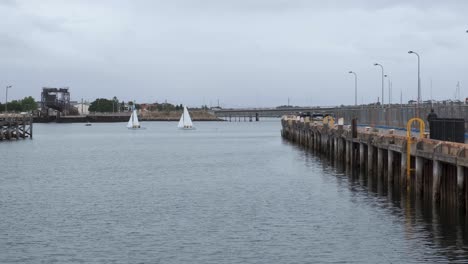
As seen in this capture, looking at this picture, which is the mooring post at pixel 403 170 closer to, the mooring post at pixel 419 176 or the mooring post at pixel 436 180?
the mooring post at pixel 419 176

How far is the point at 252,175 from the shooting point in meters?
63.1

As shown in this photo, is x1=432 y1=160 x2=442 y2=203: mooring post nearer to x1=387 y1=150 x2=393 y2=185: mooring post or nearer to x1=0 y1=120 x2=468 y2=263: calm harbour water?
x1=0 y1=120 x2=468 y2=263: calm harbour water

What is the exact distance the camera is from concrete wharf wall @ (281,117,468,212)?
34688mm

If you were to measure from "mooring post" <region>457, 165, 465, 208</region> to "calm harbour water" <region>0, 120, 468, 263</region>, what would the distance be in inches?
32.0

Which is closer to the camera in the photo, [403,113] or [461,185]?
[461,185]

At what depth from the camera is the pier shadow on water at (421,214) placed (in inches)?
1194

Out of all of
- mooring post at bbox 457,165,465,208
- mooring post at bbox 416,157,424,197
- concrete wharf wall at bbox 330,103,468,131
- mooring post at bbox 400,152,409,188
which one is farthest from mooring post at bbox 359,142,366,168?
mooring post at bbox 457,165,465,208

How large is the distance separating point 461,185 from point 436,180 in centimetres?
347

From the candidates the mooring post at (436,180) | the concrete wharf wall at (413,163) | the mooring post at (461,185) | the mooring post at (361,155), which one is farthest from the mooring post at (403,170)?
the mooring post at (361,155)

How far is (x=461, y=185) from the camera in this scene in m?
34.2

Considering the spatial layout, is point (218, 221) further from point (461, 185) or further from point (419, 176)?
point (419, 176)

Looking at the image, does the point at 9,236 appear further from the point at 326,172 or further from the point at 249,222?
the point at 326,172

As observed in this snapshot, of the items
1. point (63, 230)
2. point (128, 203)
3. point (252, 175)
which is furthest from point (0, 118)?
point (63, 230)

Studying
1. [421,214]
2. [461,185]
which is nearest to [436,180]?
[421,214]
